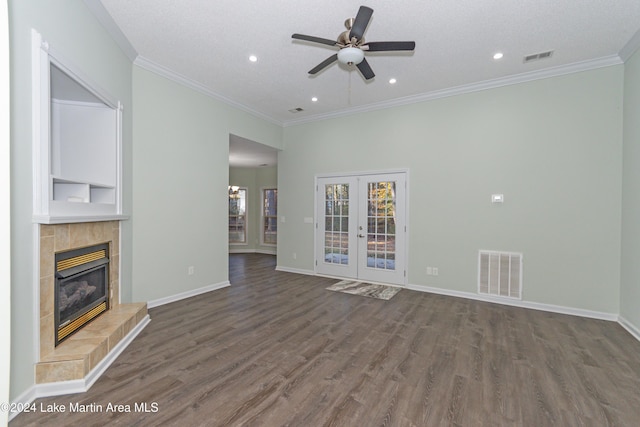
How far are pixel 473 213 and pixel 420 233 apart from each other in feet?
2.96

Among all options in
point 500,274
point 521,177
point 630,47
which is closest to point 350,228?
point 500,274

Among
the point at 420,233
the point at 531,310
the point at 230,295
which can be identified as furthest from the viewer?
the point at 420,233

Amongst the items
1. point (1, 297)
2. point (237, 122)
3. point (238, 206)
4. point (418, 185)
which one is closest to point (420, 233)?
point (418, 185)

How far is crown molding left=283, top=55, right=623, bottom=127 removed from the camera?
3663 mm

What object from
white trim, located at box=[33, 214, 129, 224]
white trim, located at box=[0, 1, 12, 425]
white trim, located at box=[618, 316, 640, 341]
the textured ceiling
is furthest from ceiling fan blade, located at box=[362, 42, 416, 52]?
white trim, located at box=[618, 316, 640, 341]

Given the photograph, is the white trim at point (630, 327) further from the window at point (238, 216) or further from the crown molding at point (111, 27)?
the window at point (238, 216)

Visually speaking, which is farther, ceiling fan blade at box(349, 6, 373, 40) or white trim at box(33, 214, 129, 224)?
ceiling fan blade at box(349, 6, 373, 40)

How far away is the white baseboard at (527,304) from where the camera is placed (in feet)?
12.0

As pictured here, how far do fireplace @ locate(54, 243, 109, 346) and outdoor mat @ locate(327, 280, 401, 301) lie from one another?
130 inches

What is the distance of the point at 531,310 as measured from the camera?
3973 millimetres

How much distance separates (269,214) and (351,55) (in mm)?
7515

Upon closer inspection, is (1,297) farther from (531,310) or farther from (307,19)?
(531,310)

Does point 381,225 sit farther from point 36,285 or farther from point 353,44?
point 36,285

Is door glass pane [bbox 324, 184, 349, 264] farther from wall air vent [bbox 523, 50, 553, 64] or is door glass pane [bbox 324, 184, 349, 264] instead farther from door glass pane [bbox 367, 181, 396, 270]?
wall air vent [bbox 523, 50, 553, 64]
